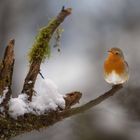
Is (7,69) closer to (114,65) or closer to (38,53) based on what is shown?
(38,53)

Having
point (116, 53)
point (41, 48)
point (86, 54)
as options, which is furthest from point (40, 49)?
point (86, 54)

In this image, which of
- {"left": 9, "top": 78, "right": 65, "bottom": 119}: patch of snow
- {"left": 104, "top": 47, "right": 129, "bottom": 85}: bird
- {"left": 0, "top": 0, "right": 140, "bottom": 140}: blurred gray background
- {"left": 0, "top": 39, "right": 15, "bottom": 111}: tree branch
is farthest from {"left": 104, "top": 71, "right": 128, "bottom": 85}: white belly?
{"left": 0, "top": 0, "right": 140, "bottom": 140}: blurred gray background

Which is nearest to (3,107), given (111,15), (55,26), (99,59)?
(55,26)

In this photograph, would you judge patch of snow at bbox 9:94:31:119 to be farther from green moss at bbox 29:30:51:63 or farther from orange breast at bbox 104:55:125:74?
orange breast at bbox 104:55:125:74

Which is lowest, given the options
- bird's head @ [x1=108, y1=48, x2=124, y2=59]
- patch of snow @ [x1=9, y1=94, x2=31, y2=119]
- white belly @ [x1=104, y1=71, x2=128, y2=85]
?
patch of snow @ [x1=9, y1=94, x2=31, y2=119]

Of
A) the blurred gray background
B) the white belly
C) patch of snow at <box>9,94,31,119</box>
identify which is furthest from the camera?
the blurred gray background

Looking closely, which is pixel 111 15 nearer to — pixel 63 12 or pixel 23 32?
pixel 23 32
